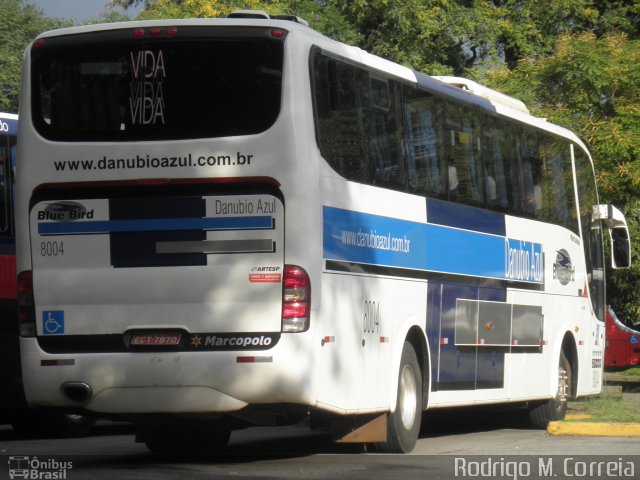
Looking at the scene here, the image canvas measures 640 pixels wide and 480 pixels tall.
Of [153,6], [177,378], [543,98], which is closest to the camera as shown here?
[177,378]

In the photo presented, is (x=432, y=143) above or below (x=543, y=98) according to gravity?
below

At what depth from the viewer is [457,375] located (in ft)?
46.4

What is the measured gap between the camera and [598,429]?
1430 centimetres

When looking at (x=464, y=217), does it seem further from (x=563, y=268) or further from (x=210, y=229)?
(x=210, y=229)

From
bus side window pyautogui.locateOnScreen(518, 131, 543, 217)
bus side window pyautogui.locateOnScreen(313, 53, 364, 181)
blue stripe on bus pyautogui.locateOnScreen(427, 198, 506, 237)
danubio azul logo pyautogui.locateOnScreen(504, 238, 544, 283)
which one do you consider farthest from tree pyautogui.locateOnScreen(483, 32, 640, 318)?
bus side window pyautogui.locateOnScreen(313, 53, 364, 181)

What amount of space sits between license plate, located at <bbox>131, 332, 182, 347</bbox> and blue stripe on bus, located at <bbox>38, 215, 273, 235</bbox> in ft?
2.71

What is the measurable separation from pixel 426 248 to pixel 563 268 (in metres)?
4.57

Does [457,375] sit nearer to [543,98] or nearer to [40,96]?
[40,96]

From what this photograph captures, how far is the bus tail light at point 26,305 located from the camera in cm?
1131

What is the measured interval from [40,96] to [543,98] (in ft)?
53.8

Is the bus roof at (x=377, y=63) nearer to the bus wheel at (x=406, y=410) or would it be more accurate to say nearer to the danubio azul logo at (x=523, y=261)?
the danubio azul logo at (x=523, y=261)

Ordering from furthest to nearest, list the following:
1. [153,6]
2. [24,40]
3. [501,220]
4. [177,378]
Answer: [24,40] < [153,6] < [501,220] < [177,378]

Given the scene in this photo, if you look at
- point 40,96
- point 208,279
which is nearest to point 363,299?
point 208,279

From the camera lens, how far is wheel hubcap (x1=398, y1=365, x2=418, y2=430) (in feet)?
41.8
